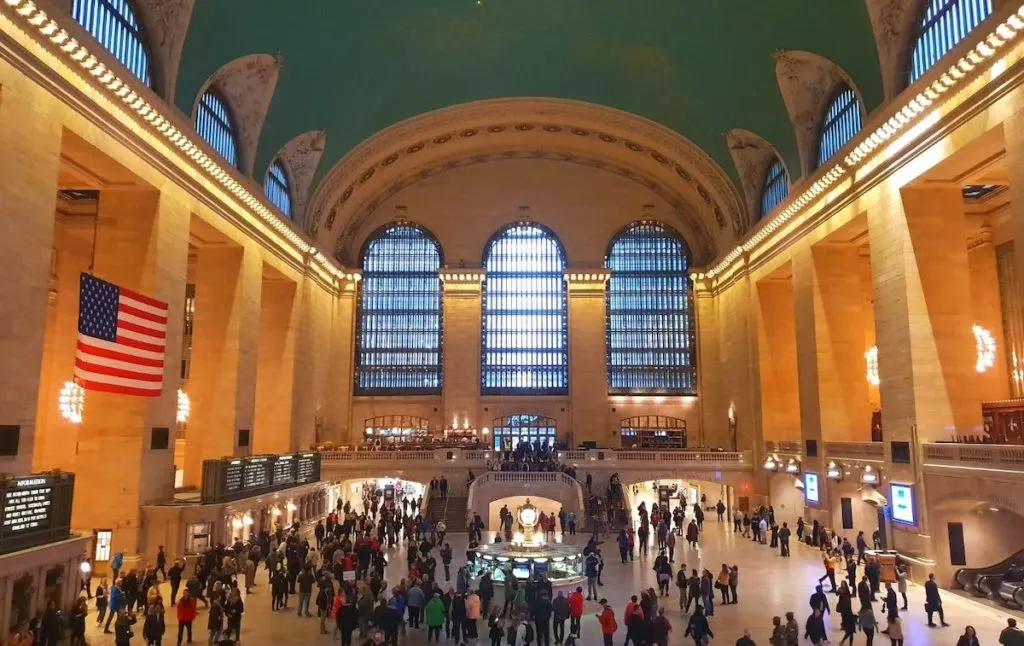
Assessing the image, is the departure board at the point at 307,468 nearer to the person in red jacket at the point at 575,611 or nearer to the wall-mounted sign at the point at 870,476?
the person in red jacket at the point at 575,611

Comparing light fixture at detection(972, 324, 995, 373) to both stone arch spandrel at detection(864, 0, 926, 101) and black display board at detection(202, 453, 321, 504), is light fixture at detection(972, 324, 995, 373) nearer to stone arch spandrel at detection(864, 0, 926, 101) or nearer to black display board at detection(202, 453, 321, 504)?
stone arch spandrel at detection(864, 0, 926, 101)

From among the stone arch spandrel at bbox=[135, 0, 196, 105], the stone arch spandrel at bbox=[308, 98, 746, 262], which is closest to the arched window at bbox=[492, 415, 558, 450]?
the stone arch spandrel at bbox=[308, 98, 746, 262]

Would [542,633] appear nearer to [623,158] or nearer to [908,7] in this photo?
[908,7]

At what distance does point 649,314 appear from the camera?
36938mm

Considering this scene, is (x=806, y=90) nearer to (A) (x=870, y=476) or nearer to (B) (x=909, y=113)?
(B) (x=909, y=113)

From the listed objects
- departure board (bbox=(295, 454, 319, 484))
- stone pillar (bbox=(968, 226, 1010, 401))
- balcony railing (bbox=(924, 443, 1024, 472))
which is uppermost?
stone pillar (bbox=(968, 226, 1010, 401))

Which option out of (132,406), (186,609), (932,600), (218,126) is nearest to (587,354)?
(218,126)

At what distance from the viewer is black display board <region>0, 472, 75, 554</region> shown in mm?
11094

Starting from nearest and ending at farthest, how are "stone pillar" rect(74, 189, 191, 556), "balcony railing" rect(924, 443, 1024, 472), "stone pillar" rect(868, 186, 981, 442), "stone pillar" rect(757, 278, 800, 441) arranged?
"balcony railing" rect(924, 443, 1024, 472)
"stone pillar" rect(74, 189, 191, 556)
"stone pillar" rect(868, 186, 981, 442)
"stone pillar" rect(757, 278, 800, 441)

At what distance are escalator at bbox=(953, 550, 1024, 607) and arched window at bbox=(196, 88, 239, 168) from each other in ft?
72.1

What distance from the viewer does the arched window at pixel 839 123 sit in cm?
2148

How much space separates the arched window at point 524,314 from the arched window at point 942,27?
21028 mm

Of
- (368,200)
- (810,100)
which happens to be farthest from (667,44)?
(368,200)

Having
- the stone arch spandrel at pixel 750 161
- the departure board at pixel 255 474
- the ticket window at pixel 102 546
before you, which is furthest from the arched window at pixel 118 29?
the stone arch spandrel at pixel 750 161
